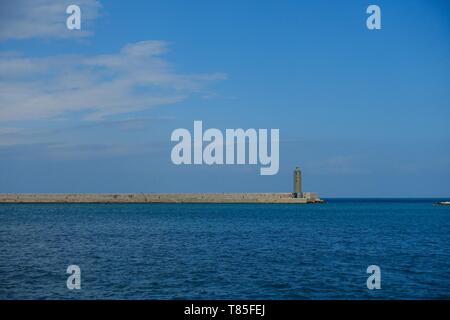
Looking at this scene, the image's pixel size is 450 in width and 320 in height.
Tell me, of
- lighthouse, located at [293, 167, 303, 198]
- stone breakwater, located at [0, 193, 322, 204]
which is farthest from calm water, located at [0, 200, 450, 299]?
stone breakwater, located at [0, 193, 322, 204]

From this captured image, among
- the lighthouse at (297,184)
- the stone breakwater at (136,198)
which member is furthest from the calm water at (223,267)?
the stone breakwater at (136,198)

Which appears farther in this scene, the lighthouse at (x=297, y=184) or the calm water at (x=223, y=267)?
the lighthouse at (x=297, y=184)

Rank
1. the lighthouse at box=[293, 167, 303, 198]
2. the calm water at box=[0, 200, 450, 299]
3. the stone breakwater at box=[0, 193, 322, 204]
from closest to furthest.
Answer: the calm water at box=[0, 200, 450, 299], the lighthouse at box=[293, 167, 303, 198], the stone breakwater at box=[0, 193, 322, 204]

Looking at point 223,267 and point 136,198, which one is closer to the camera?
point 223,267

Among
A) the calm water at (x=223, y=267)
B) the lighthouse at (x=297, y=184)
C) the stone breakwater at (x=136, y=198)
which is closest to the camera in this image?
the calm water at (x=223, y=267)

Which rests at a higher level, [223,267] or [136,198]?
[223,267]

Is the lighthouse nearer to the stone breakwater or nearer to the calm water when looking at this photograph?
the stone breakwater

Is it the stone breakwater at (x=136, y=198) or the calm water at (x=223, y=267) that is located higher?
the calm water at (x=223, y=267)

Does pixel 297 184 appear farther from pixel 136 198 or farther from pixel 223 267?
pixel 223 267

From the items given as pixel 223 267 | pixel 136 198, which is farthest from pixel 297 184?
pixel 223 267

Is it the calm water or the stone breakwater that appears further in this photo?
the stone breakwater

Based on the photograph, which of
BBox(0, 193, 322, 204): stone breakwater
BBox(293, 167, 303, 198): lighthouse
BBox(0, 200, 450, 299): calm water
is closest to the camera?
BBox(0, 200, 450, 299): calm water

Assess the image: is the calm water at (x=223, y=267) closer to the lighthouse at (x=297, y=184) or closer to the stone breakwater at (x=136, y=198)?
the lighthouse at (x=297, y=184)
